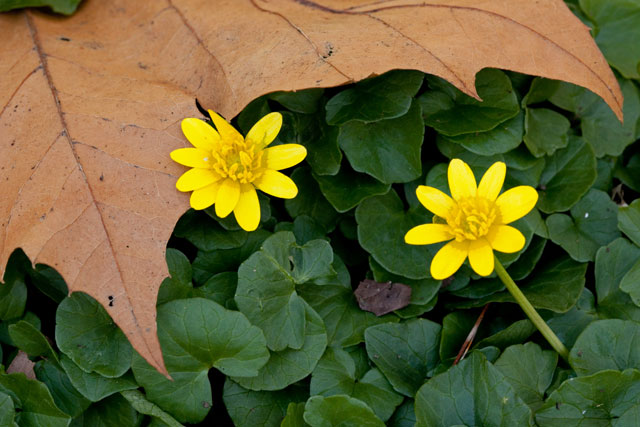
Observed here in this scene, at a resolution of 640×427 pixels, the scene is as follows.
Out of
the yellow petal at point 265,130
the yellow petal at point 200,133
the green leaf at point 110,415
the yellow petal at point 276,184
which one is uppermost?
the yellow petal at point 200,133

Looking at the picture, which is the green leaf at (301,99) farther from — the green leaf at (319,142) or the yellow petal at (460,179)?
the yellow petal at (460,179)

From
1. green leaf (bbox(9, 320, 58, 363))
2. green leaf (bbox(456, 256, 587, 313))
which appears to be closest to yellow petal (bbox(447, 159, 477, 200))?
green leaf (bbox(456, 256, 587, 313))

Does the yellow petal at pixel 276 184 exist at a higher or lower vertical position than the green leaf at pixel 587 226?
higher

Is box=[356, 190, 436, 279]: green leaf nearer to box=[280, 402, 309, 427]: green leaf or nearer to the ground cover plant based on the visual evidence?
the ground cover plant

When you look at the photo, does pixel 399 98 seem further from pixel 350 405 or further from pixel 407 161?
pixel 350 405

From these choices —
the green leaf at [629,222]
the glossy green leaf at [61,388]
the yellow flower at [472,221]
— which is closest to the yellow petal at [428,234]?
the yellow flower at [472,221]

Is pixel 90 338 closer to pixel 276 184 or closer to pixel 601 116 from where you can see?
pixel 276 184
